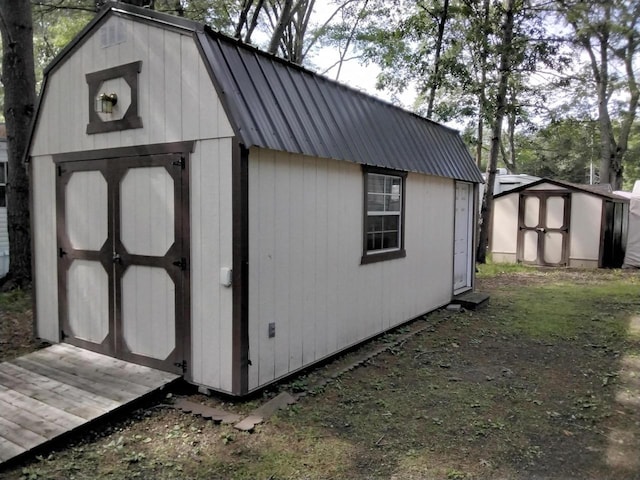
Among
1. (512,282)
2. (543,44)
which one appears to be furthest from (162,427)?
(543,44)

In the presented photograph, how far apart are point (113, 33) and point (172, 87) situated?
96 centimetres

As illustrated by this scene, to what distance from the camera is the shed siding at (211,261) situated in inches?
142

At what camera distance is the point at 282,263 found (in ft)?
13.2

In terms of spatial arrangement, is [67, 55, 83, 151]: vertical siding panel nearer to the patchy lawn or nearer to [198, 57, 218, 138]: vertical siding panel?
[198, 57, 218, 138]: vertical siding panel

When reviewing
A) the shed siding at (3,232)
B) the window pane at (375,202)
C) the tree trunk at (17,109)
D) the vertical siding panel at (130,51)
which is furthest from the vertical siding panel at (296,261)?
the shed siding at (3,232)

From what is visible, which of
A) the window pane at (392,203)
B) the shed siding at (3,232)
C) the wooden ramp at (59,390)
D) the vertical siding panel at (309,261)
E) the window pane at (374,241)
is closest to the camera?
the wooden ramp at (59,390)

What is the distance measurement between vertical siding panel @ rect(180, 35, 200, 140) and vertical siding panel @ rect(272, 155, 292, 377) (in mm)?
706

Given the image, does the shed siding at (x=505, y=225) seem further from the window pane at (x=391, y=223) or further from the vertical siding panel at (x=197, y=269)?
the vertical siding panel at (x=197, y=269)

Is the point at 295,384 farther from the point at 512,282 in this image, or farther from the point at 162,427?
the point at 512,282

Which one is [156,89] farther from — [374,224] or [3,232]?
[3,232]

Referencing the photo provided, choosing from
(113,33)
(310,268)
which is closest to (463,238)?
(310,268)

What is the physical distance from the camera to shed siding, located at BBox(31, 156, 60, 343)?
4.89m

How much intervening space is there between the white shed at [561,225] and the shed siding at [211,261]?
1160 cm

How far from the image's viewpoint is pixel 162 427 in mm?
3297
